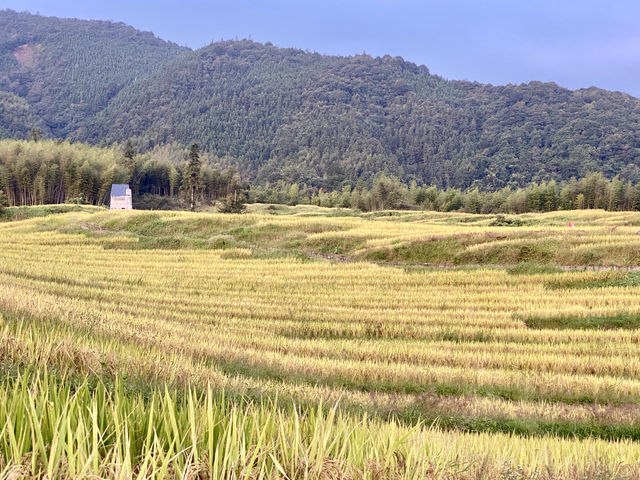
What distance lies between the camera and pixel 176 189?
443 ft

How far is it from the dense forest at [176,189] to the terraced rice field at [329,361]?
57277 mm

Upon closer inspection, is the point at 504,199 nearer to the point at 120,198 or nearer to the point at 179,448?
the point at 120,198

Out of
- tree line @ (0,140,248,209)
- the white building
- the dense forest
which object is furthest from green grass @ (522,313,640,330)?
tree line @ (0,140,248,209)

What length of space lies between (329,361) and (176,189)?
134545 millimetres

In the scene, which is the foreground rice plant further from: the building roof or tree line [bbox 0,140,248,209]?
tree line [bbox 0,140,248,209]

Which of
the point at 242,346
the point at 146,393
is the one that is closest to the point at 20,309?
the point at 242,346

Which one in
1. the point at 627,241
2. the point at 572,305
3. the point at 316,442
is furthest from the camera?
the point at 627,241

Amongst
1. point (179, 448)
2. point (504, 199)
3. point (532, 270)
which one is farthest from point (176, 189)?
point (179, 448)

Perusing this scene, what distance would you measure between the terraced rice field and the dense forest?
5728 cm

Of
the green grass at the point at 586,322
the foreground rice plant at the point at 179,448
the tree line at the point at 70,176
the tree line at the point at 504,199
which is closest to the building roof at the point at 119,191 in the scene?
the tree line at the point at 70,176

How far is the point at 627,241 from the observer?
25.1 m

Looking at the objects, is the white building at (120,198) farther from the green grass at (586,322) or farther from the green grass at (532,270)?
the green grass at (586,322)

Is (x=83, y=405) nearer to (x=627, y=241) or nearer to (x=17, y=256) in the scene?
(x=627, y=241)

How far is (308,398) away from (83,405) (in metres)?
4.34
